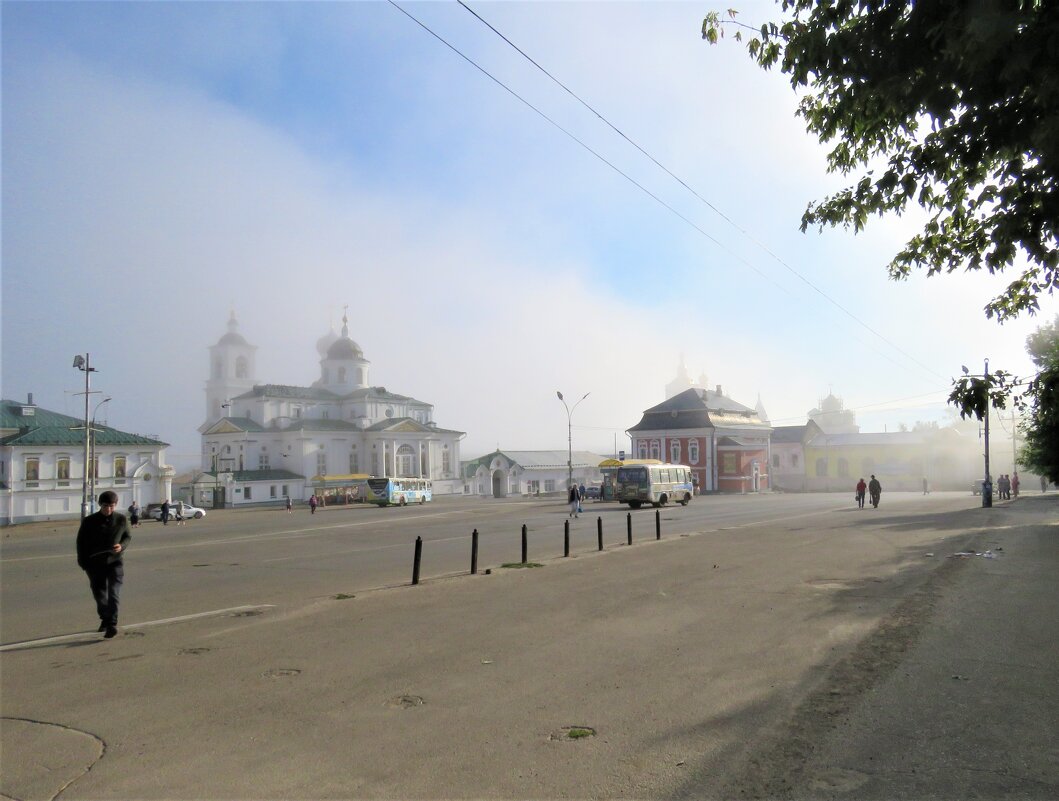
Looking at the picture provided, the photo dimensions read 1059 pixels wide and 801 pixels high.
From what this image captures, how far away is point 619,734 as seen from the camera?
571 cm

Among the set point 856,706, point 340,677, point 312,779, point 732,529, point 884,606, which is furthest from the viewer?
point 732,529

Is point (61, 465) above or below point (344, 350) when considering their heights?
below

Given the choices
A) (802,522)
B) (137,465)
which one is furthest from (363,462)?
(802,522)

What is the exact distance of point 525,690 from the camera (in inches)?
271

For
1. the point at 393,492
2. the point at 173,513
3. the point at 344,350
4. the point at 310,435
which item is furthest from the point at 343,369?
the point at 173,513

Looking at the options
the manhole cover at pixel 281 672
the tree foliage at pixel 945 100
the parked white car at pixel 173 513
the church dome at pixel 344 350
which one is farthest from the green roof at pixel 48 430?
the tree foliage at pixel 945 100

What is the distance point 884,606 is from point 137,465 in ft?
202

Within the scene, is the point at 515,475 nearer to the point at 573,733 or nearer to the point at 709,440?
the point at 709,440

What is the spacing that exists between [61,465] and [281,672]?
58.3m

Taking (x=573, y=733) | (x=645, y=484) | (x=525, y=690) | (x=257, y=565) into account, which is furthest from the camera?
(x=645, y=484)

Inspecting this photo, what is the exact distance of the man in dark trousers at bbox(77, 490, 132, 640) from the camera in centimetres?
912

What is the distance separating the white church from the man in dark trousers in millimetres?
63800

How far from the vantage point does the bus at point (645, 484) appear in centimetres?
4466

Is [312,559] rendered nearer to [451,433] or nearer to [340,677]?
[340,677]
